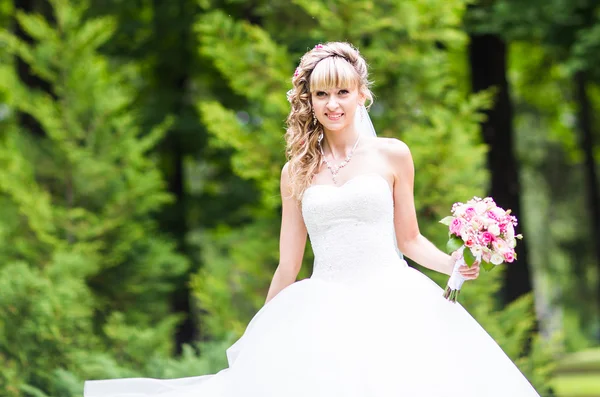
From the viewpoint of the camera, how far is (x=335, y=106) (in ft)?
14.3

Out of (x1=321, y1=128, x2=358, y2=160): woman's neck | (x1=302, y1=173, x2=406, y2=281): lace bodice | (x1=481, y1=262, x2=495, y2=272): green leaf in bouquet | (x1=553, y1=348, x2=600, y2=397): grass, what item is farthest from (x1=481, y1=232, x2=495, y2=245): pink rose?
(x1=553, y1=348, x2=600, y2=397): grass

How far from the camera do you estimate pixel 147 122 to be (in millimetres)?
13172

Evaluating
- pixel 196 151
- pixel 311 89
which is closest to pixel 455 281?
pixel 311 89

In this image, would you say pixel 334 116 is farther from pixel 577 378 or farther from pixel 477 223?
pixel 577 378

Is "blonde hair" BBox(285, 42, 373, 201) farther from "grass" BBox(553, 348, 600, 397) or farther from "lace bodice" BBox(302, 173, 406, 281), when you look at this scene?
"grass" BBox(553, 348, 600, 397)

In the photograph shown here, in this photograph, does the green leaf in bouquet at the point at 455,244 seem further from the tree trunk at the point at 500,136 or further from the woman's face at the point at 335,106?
the tree trunk at the point at 500,136

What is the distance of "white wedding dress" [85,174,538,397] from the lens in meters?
3.85

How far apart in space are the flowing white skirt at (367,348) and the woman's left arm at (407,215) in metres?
Result: 0.15

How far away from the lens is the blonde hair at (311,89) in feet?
14.4

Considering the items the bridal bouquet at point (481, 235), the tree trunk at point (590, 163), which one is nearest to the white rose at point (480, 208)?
the bridal bouquet at point (481, 235)

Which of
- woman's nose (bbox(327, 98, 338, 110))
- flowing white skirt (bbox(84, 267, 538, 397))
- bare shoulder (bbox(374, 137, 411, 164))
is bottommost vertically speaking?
flowing white skirt (bbox(84, 267, 538, 397))

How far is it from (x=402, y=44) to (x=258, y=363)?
17.8ft

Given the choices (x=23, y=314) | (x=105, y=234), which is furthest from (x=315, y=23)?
(x=23, y=314)

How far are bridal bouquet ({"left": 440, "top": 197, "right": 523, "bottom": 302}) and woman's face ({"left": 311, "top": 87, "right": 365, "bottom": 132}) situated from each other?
73 cm
